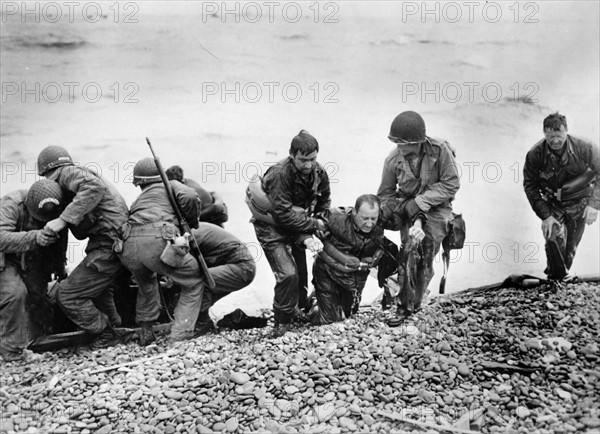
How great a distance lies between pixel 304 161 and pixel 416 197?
91cm

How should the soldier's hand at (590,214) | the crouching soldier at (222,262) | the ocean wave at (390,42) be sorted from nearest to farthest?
the crouching soldier at (222,262), the ocean wave at (390,42), the soldier's hand at (590,214)

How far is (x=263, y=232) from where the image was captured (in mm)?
5883

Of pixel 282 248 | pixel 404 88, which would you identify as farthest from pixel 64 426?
pixel 404 88

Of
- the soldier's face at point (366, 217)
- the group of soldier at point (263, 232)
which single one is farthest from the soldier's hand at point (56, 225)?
the soldier's face at point (366, 217)

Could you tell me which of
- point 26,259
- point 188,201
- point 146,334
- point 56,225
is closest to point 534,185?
point 188,201

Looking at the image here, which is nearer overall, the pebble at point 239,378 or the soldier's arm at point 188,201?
the pebble at point 239,378

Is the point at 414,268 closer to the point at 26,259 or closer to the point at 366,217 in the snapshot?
the point at 366,217

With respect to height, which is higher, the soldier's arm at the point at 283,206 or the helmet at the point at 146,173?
the helmet at the point at 146,173

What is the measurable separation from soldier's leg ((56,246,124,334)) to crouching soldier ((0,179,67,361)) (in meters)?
0.18

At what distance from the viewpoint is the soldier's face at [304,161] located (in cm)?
567

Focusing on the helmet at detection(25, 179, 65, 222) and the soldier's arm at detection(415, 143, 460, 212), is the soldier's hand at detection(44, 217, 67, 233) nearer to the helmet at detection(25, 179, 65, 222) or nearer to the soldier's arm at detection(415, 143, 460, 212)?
the helmet at detection(25, 179, 65, 222)

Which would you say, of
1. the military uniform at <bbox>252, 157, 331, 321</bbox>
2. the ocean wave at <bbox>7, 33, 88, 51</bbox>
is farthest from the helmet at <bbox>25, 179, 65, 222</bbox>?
the military uniform at <bbox>252, 157, 331, 321</bbox>

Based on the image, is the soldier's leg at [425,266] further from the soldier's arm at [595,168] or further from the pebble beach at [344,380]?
the soldier's arm at [595,168]

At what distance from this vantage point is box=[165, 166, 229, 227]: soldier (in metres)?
5.94
